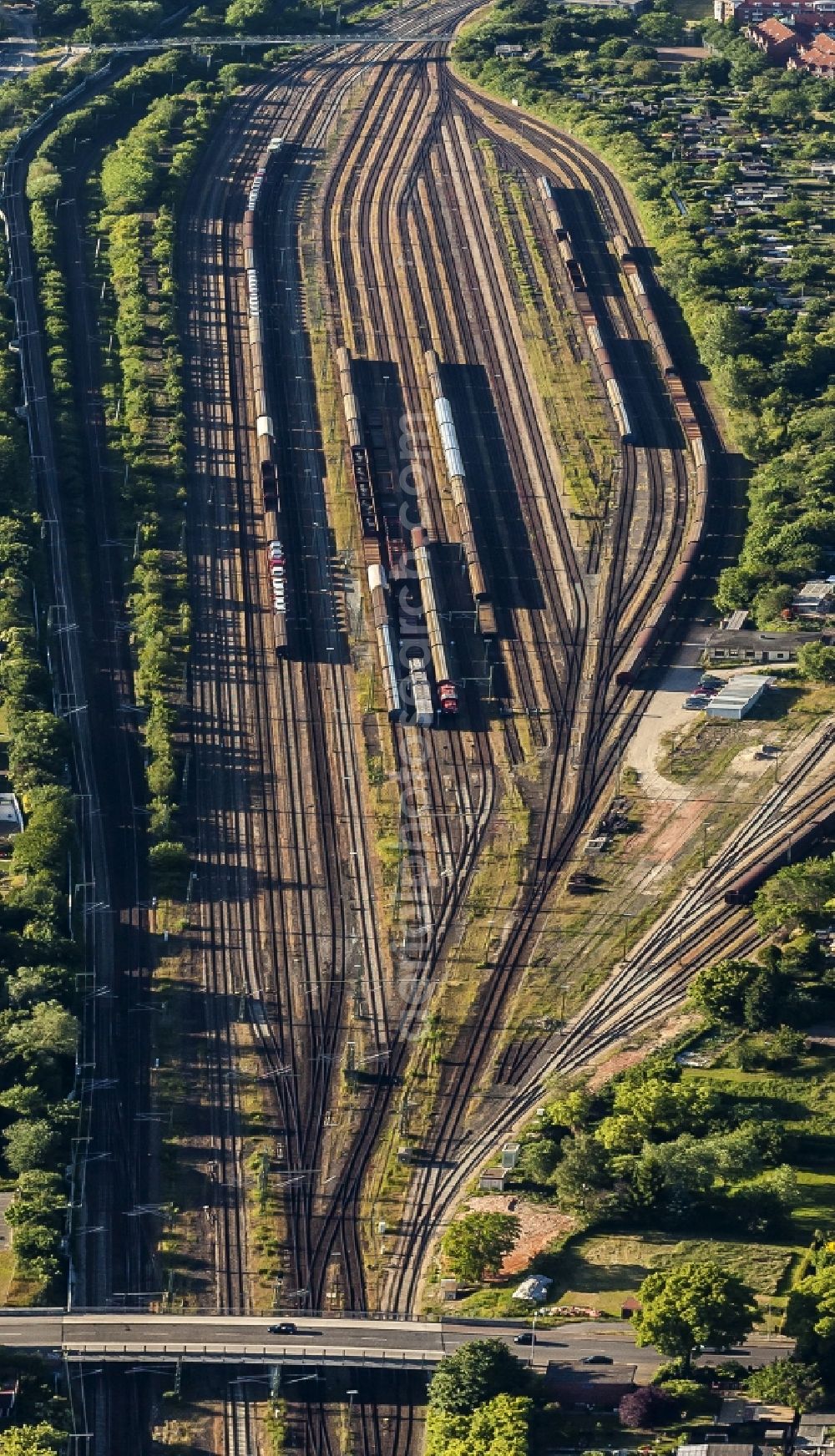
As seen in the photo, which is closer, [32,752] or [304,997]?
[304,997]

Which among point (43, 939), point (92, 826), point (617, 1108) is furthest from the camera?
point (92, 826)

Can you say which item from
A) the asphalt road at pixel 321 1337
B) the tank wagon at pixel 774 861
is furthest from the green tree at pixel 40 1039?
the tank wagon at pixel 774 861

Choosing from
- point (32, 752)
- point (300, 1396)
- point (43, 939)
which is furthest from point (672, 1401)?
point (32, 752)

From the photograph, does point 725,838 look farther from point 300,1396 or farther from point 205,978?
point 300,1396

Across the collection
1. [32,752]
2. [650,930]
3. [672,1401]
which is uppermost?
[32,752]

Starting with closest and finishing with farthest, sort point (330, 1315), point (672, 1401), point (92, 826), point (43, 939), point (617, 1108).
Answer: point (672, 1401)
point (330, 1315)
point (617, 1108)
point (43, 939)
point (92, 826)

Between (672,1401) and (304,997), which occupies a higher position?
(304,997)

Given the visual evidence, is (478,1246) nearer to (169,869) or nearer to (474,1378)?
(474,1378)
